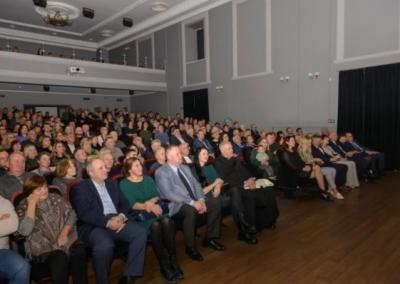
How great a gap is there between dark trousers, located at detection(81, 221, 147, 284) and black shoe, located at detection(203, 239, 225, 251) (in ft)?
2.99

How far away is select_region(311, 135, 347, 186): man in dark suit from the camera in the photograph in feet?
17.6

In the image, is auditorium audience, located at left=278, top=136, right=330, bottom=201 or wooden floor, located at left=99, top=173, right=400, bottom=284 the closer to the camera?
wooden floor, located at left=99, top=173, right=400, bottom=284

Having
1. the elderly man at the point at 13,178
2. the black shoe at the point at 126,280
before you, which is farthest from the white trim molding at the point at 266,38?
the black shoe at the point at 126,280

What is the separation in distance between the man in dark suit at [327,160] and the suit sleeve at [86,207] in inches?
167

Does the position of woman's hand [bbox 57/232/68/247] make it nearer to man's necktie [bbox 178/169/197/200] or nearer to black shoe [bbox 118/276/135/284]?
black shoe [bbox 118/276/135/284]

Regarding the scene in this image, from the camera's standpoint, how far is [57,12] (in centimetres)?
1023

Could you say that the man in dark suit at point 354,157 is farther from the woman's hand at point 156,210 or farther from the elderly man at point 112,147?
the woman's hand at point 156,210

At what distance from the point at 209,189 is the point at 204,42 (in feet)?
32.3

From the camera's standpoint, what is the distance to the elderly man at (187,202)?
9.51 feet

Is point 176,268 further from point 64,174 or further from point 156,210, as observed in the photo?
point 64,174

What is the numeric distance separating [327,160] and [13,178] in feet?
16.4

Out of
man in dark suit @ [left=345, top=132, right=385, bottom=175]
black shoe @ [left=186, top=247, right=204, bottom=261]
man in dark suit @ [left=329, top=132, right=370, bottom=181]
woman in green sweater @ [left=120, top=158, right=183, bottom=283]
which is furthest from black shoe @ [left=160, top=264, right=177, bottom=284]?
man in dark suit @ [left=345, top=132, right=385, bottom=175]

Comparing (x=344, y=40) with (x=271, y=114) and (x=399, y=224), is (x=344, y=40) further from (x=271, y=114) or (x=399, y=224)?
(x=399, y=224)

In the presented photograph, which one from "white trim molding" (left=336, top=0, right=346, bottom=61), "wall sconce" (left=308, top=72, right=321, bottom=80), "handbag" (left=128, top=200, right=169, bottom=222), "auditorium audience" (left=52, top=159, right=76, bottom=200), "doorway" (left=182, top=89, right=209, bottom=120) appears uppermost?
"white trim molding" (left=336, top=0, right=346, bottom=61)
